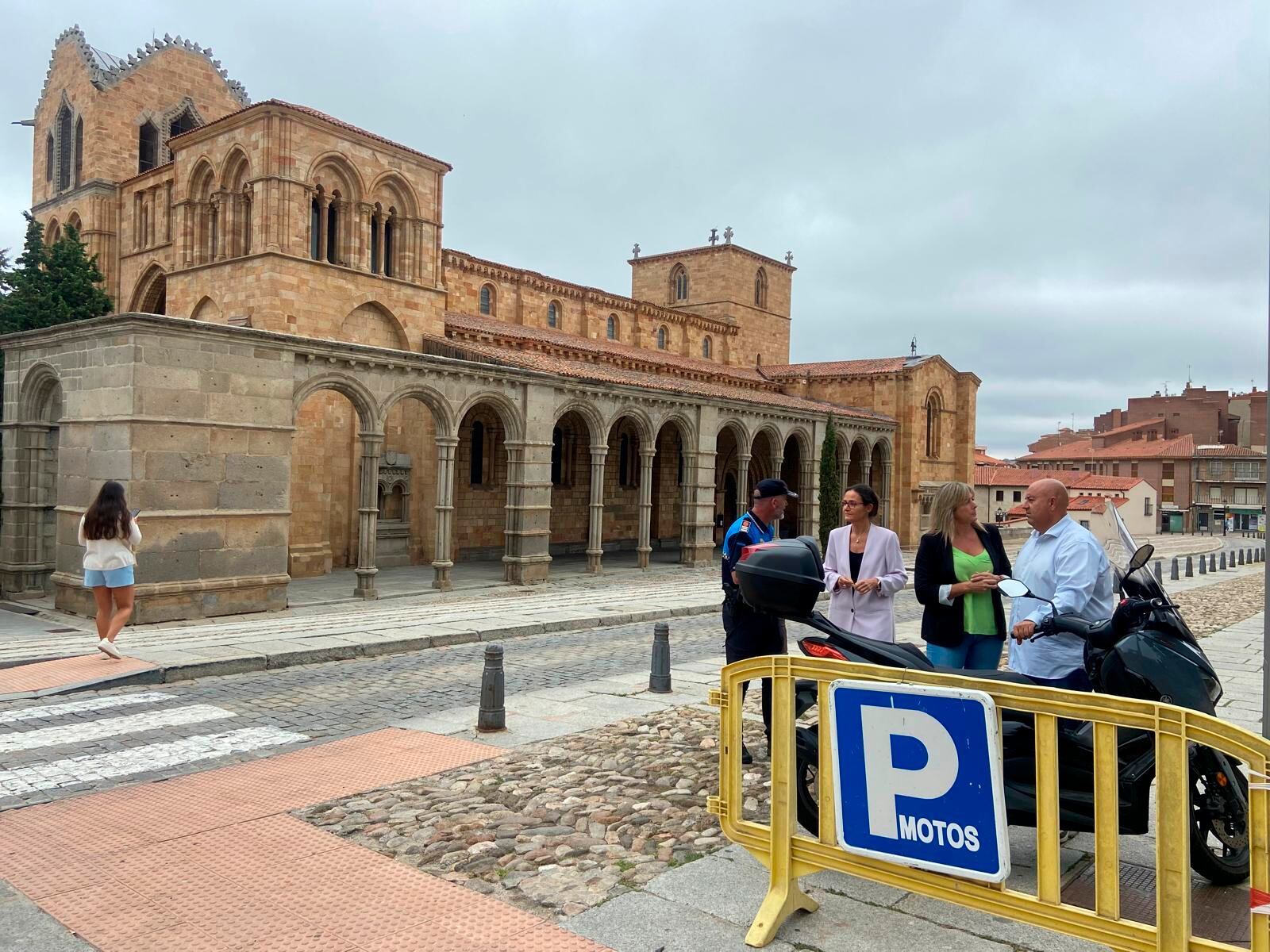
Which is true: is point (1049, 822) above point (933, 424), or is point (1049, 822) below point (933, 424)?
below

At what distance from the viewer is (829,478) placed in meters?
32.7

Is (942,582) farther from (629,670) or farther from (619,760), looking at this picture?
(629,670)

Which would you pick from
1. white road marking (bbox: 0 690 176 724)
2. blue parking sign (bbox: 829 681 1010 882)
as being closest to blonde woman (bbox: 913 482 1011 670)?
blue parking sign (bbox: 829 681 1010 882)

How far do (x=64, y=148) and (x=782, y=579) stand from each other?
1228 inches

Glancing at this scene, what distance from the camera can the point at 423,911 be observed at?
394cm

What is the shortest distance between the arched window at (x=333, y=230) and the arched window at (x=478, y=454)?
646 cm

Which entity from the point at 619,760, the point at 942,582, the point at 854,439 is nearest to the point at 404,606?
the point at 619,760

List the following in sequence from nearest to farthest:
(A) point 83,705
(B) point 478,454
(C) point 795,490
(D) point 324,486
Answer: (A) point 83,705 → (D) point 324,486 → (B) point 478,454 → (C) point 795,490

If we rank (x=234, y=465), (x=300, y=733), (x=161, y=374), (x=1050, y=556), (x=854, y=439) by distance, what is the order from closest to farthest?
(x=1050, y=556) < (x=300, y=733) < (x=161, y=374) < (x=234, y=465) < (x=854, y=439)

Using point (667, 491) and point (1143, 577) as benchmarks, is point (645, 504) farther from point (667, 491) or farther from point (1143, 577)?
point (1143, 577)

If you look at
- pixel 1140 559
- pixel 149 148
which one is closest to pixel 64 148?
pixel 149 148

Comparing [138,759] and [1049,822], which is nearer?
[1049,822]

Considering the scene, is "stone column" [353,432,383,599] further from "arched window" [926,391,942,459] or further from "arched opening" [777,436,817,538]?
"arched window" [926,391,942,459]

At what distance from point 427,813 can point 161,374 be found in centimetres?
1047
